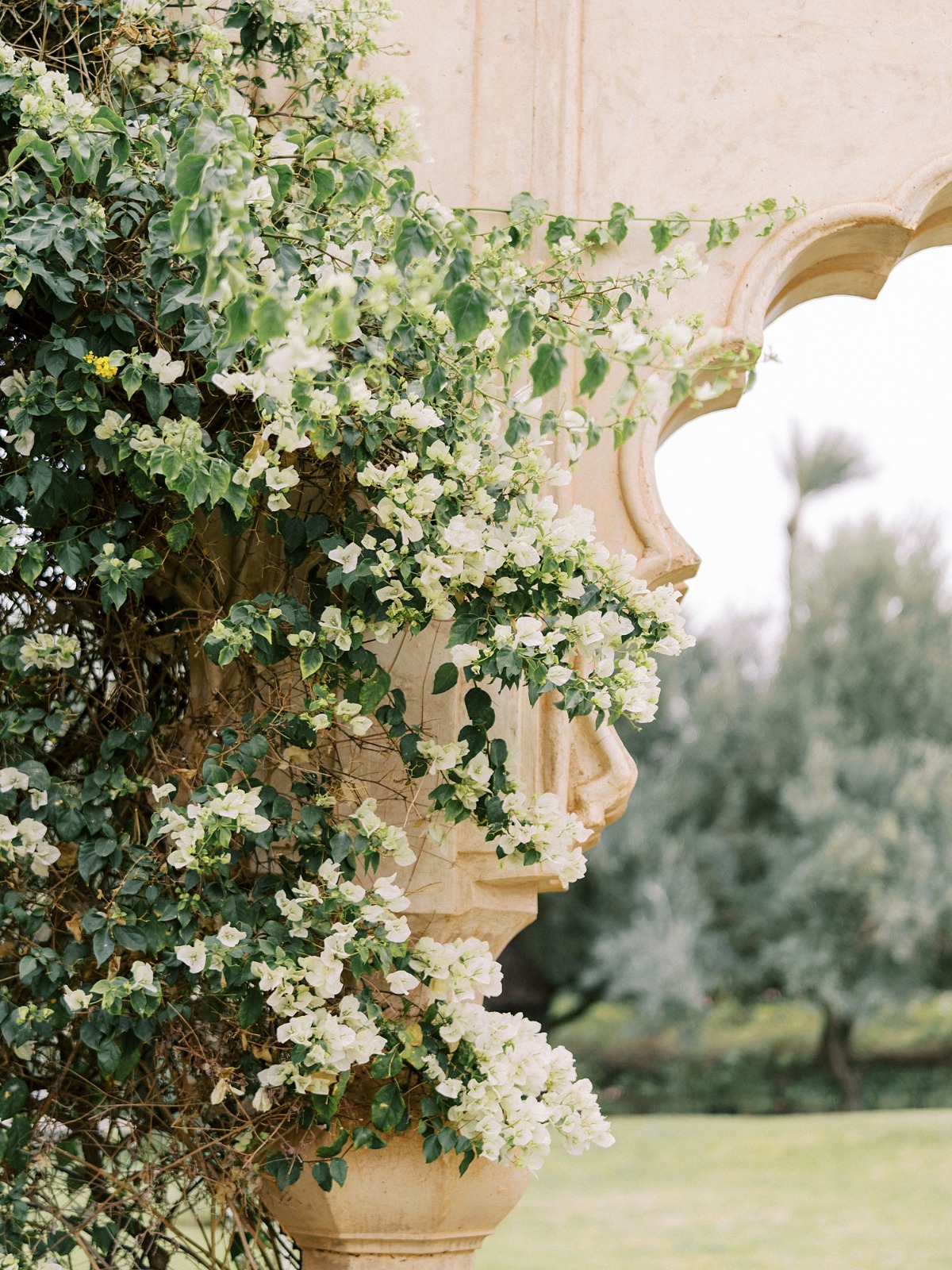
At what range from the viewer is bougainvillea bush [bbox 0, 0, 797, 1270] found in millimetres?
1533

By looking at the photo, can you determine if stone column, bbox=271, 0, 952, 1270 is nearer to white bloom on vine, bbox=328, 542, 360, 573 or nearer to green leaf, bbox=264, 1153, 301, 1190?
green leaf, bbox=264, 1153, 301, 1190

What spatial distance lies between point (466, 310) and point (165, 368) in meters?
0.51

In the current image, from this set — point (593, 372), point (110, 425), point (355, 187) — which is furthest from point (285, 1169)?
point (355, 187)

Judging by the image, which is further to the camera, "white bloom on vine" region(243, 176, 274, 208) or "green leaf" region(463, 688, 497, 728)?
"green leaf" region(463, 688, 497, 728)

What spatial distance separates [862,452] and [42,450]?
11.8 m

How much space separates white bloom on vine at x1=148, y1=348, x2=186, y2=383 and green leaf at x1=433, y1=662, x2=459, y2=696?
497 millimetres

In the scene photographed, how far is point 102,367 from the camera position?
1.56 m

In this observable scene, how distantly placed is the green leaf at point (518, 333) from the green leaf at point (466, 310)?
3cm

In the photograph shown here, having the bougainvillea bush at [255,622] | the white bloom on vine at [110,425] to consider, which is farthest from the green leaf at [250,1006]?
the white bloom on vine at [110,425]

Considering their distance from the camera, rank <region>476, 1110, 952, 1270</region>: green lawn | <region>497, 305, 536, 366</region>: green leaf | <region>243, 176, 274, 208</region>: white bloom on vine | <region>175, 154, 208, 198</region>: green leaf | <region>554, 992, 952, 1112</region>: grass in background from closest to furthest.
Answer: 1. <region>175, 154, 208, 198</region>: green leaf
2. <region>497, 305, 536, 366</region>: green leaf
3. <region>243, 176, 274, 208</region>: white bloom on vine
4. <region>476, 1110, 952, 1270</region>: green lawn
5. <region>554, 992, 952, 1112</region>: grass in background

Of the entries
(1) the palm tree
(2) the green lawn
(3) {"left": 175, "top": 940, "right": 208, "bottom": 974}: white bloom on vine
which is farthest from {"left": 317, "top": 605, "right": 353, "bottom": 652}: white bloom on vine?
(1) the palm tree

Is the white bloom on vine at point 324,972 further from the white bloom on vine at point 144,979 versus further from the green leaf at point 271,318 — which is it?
the green leaf at point 271,318

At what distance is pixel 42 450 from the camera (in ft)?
5.34

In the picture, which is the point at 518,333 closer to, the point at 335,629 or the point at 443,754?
the point at 335,629
